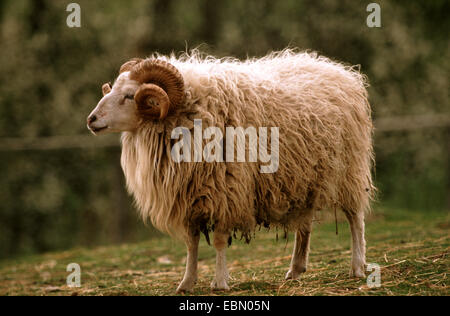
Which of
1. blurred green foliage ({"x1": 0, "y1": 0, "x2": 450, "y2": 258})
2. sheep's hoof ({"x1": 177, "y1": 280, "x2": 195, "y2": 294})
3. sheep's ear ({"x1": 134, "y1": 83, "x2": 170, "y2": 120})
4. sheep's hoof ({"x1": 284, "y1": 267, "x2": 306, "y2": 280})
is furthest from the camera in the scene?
blurred green foliage ({"x1": 0, "y1": 0, "x2": 450, "y2": 258})

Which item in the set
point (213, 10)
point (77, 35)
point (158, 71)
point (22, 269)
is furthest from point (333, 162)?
point (213, 10)

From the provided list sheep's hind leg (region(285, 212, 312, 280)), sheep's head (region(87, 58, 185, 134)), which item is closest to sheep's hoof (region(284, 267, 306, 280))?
sheep's hind leg (region(285, 212, 312, 280))

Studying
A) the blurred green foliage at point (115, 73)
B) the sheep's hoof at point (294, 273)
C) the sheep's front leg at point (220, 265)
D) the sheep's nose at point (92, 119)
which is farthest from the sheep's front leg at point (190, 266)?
the blurred green foliage at point (115, 73)

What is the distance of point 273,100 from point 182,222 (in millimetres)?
1428

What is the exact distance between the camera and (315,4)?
52.2ft

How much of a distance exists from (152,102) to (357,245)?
2457mm

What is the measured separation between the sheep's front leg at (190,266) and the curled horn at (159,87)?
3.75 ft

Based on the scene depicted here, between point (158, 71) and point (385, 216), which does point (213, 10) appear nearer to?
point (385, 216)

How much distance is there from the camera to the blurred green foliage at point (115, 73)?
12953 mm

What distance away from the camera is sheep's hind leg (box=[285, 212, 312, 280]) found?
6.16 meters

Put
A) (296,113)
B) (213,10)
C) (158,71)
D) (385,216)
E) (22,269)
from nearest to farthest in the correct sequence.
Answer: (158,71), (296,113), (22,269), (385,216), (213,10)

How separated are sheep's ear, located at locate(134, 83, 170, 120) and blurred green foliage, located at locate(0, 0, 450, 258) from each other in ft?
24.5

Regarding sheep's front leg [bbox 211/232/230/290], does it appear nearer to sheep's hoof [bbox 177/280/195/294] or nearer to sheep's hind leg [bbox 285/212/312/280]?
sheep's hoof [bbox 177/280/195/294]

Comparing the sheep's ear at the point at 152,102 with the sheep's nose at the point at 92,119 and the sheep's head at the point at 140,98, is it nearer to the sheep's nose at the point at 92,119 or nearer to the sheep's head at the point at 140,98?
the sheep's head at the point at 140,98
